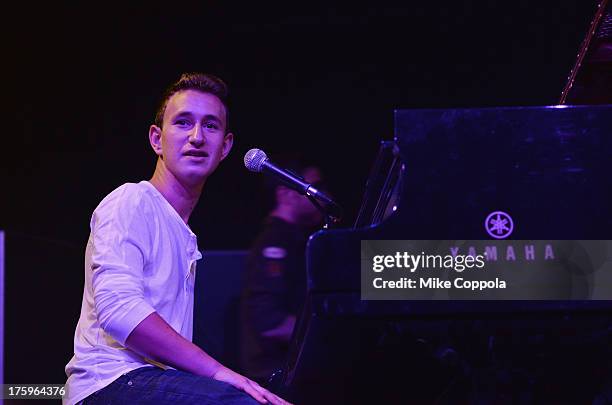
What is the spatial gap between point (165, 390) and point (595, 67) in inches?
65.7

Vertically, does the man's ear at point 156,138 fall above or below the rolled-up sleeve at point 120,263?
above

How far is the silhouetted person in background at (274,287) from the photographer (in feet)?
13.0

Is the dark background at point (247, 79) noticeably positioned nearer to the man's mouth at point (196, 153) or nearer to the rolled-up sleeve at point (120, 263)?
the man's mouth at point (196, 153)

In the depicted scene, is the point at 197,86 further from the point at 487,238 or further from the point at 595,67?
the point at 595,67

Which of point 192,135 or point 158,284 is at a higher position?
point 192,135

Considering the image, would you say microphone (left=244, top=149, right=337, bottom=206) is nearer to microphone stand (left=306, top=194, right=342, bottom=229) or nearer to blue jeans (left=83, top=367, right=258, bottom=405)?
microphone stand (left=306, top=194, right=342, bottom=229)

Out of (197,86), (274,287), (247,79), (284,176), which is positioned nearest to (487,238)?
(284,176)

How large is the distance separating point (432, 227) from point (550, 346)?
0.40m

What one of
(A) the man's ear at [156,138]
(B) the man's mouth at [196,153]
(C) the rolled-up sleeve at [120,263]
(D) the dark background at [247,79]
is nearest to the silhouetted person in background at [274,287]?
(D) the dark background at [247,79]

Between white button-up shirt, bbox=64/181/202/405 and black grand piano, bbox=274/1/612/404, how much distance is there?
0.44 m

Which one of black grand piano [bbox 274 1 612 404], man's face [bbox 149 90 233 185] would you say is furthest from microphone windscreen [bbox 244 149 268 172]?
black grand piano [bbox 274 1 612 404]

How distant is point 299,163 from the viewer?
4.34 metres

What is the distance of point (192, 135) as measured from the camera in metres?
2.36
